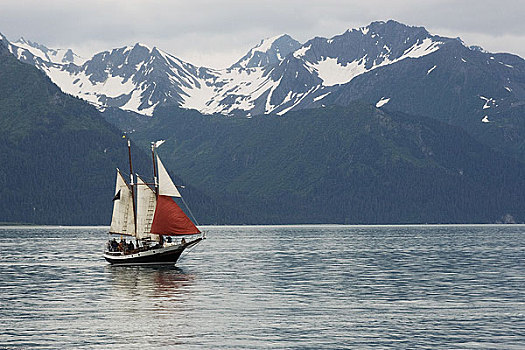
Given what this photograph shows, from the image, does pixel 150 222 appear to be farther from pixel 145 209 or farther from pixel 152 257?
pixel 152 257

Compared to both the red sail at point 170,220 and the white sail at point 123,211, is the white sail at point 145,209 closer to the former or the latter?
the white sail at point 123,211

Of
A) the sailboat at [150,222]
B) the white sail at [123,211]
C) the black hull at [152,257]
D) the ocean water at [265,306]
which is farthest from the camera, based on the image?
the white sail at [123,211]

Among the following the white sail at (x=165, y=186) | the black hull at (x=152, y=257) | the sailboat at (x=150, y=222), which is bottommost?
the black hull at (x=152, y=257)

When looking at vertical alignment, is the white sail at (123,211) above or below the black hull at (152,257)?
above

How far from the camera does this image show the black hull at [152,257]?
153m

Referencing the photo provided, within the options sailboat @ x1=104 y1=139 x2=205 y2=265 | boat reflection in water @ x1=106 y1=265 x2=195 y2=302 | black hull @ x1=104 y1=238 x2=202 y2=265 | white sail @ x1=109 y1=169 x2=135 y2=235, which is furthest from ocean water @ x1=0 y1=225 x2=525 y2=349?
white sail @ x1=109 y1=169 x2=135 y2=235

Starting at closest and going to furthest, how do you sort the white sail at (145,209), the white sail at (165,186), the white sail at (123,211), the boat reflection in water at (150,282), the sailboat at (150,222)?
the boat reflection in water at (150,282) < the white sail at (165,186) < the sailboat at (150,222) < the white sail at (145,209) < the white sail at (123,211)

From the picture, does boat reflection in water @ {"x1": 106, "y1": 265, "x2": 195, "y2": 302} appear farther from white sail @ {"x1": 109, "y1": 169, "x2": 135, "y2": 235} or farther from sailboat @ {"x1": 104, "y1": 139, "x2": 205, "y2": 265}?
white sail @ {"x1": 109, "y1": 169, "x2": 135, "y2": 235}

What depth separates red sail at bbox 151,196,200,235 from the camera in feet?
492

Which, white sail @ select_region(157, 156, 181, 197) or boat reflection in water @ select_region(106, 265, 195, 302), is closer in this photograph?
boat reflection in water @ select_region(106, 265, 195, 302)

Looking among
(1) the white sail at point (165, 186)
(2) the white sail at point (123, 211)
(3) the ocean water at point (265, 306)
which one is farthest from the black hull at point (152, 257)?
(1) the white sail at point (165, 186)

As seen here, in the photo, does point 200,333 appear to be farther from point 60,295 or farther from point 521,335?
point 60,295

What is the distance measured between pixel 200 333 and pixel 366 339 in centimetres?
1334

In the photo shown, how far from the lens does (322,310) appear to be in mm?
89562
